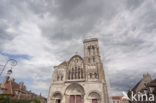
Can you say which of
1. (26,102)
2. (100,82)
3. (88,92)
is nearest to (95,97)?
(88,92)

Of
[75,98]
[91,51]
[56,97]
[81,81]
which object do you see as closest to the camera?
[75,98]

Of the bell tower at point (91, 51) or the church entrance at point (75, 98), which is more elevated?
the bell tower at point (91, 51)

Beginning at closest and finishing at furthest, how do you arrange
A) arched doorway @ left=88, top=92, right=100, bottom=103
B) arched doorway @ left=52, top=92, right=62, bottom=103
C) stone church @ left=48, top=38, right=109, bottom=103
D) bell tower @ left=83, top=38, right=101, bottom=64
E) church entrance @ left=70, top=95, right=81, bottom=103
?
arched doorway @ left=88, top=92, right=100, bottom=103 < stone church @ left=48, top=38, right=109, bottom=103 < church entrance @ left=70, top=95, right=81, bottom=103 < arched doorway @ left=52, top=92, right=62, bottom=103 < bell tower @ left=83, top=38, right=101, bottom=64

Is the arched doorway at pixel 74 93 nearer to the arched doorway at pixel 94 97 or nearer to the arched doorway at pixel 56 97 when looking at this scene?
the arched doorway at pixel 94 97

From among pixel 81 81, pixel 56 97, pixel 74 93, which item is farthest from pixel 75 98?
pixel 56 97

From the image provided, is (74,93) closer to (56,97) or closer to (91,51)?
(56,97)

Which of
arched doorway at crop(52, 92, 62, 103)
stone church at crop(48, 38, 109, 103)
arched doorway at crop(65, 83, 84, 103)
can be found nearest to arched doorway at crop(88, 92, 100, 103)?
stone church at crop(48, 38, 109, 103)

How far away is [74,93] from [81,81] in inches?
131

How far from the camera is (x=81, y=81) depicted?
2230cm

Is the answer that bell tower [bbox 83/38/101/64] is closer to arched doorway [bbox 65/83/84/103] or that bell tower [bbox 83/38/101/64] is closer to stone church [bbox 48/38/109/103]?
stone church [bbox 48/38/109/103]

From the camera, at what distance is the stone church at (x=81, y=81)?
20.6 meters

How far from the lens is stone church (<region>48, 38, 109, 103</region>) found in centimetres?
2059

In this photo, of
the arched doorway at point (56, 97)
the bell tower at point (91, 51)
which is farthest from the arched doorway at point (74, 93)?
the bell tower at point (91, 51)

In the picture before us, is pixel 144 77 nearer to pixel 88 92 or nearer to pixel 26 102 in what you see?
pixel 88 92
